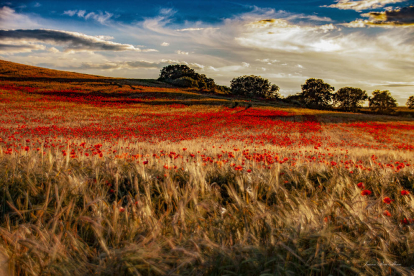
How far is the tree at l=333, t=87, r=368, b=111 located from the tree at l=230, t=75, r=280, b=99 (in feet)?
82.4

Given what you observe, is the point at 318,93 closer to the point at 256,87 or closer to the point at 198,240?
the point at 256,87

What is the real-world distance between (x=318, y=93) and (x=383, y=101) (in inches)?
782

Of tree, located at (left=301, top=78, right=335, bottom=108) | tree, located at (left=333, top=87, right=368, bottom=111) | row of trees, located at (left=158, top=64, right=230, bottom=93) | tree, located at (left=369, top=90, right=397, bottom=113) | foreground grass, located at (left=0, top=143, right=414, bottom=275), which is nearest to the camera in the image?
foreground grass, located at (left=0, top=143, right=414, bottom=275)

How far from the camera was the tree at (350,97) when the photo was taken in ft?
270

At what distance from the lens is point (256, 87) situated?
10181 cm

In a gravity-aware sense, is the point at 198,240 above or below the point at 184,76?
below

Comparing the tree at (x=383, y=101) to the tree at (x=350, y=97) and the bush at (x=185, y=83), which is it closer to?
the tree at (x=350, y=97)

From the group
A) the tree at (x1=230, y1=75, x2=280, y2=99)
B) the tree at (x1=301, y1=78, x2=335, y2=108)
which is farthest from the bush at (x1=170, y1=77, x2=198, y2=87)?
the tree at (x1=301, y1=78, x2=335, y2=108)

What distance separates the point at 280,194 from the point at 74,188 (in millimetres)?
2686

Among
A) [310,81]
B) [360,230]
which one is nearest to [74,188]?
[360,230]

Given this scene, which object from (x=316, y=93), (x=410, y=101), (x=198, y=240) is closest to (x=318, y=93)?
(x=316, y=93)

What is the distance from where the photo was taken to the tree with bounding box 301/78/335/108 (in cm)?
8600

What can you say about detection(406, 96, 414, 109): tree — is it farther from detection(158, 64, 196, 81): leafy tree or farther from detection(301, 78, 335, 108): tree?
detection(158, 64, 196, 81): leafy tree

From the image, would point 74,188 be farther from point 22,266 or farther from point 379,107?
point 379,107
